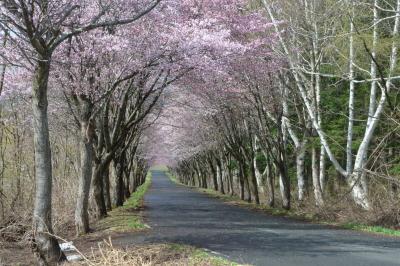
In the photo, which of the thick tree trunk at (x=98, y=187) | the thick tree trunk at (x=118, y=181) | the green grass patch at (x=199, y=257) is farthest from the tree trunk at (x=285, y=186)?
the green grass patch at (x=199, y=257)

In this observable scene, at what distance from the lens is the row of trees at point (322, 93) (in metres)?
18.6

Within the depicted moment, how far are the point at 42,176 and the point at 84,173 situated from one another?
6.34 metres

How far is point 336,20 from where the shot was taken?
19.6m

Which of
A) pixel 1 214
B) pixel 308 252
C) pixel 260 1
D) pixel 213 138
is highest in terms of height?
pixel 260 1

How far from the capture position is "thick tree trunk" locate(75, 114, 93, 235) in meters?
16.8

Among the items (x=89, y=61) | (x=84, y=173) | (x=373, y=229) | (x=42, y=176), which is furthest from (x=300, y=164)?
(x=42, y=176)

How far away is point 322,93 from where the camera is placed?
27.0 m

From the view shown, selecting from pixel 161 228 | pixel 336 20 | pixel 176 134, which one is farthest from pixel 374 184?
pixel 176 134

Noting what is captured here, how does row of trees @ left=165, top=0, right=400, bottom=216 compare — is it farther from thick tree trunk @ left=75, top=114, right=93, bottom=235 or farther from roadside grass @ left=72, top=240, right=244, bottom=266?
roadside grass @ left=72, top=240, right=244, bottom=266

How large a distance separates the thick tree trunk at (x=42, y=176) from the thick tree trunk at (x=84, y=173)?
585 centimetres

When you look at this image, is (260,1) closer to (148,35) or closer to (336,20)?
(336,20)

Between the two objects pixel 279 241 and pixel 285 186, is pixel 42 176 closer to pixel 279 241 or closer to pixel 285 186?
pixel 279 241

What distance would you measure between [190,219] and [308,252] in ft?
33.5

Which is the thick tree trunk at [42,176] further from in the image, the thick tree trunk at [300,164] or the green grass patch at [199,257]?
the thick tree trunk at [300,164]
